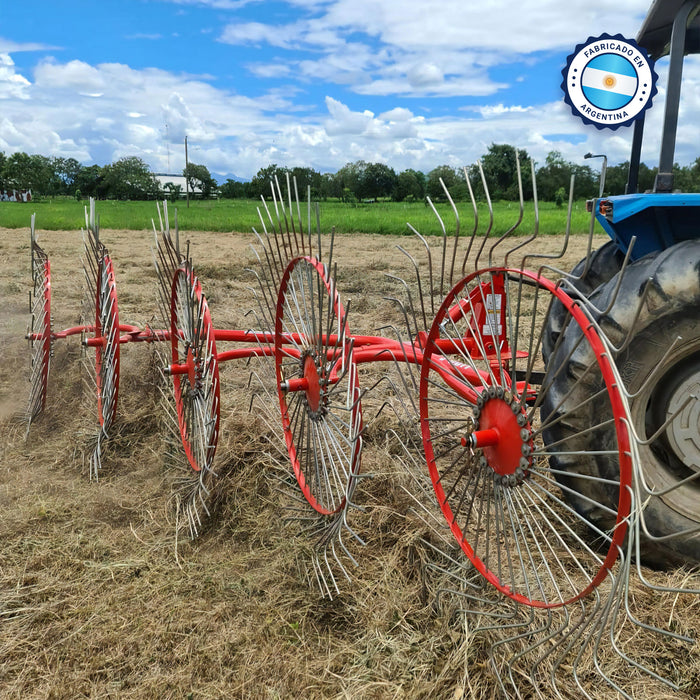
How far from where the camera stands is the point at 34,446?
13.5 feet

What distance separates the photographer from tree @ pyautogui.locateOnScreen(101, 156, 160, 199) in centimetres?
5541

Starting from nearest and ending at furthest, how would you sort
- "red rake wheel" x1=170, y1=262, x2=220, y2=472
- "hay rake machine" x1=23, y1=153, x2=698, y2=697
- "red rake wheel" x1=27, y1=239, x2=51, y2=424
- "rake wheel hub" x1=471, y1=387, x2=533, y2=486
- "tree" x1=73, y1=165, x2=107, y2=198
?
"hay rake machine" x1=23, y1=153, x2=698, y2=697 → "rake wheel hub" x1=471, y1=387, x2=533, y2=486 → "red rake wheel" x1=170, y1=262, x2=220, y2=472 → "red rake wheel" x1=27, y1=239, x2=51, y2=424 → "tree" x1=73, y1=165, x2=107, y2=198

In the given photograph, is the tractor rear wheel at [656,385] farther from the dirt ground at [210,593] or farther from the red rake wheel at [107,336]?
the red rake wheel at [107,336]

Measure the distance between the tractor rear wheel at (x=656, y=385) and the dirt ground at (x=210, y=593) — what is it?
300mm

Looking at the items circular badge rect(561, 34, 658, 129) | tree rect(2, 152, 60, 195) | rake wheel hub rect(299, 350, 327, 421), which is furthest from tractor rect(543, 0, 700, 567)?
tree rect(2, 152, 60, 195)

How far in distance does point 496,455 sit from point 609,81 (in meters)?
1.87

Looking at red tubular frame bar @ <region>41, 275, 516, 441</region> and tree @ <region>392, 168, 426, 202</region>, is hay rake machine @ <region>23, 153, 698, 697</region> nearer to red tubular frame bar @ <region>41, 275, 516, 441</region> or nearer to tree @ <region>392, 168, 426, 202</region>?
red tubular frame bar @ <region>41, 275, 516, 441</region>

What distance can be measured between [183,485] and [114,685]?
4.50 ft

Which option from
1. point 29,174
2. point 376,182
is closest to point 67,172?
point 29,174

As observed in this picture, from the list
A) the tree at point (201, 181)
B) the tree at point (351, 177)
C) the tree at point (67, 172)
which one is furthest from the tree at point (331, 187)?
the tree at point (67, 172)

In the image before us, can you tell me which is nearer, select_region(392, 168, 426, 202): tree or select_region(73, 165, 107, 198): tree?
select_region(392, 168, 426, 202): tree

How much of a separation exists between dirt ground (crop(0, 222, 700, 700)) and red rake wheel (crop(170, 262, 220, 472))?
195 millimetres

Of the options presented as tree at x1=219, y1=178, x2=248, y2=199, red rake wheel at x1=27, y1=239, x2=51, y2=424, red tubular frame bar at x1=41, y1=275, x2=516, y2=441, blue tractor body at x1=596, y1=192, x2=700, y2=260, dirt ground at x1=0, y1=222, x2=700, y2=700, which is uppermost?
tree at x1=219, y1=178, x2=248, y2=199

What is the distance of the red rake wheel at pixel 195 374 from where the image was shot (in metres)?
3.08
